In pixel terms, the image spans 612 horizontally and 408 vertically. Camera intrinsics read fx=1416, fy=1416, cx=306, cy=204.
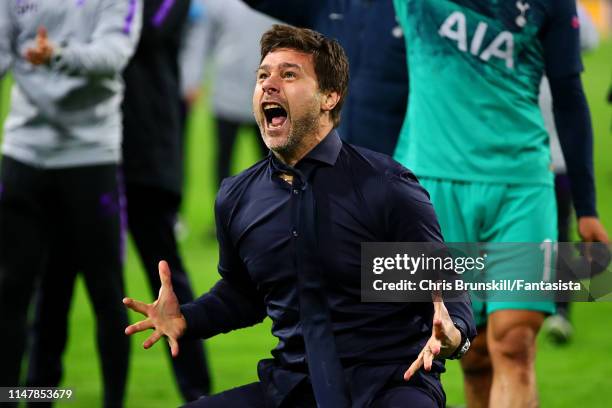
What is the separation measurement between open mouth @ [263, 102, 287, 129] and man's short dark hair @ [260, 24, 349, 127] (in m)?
0.14

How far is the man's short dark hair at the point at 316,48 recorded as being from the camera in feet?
14.5

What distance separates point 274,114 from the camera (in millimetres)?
4434

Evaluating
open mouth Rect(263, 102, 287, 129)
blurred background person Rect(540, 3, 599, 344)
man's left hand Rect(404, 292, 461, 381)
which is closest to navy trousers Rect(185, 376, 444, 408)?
man's left hand Rect(404, 292, 461, 381)

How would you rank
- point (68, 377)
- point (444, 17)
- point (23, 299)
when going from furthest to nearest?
point (68, 377) < point (23, 299) < point (444, 17)

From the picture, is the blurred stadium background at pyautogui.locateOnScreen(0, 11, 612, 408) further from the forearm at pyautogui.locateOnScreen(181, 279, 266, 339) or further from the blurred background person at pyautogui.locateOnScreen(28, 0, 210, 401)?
the forearm at pyautogui.locateOnScreen(181, 279, 266, 339)

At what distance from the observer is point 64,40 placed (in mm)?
6203

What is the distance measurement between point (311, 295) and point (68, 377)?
376cm

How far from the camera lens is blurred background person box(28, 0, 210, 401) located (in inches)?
267

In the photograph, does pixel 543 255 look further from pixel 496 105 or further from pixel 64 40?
pixel 64 40

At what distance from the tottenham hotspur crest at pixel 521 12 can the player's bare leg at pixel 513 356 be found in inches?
42.6

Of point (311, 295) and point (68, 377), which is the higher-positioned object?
point (311, 295)

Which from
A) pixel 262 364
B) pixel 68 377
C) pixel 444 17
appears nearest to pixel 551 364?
pixel 68 377

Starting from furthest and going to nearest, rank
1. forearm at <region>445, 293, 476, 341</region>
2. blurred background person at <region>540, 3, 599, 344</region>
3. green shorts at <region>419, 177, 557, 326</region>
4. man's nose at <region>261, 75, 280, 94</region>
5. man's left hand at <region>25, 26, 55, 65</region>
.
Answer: blurred background person at <region>540, 3, 599, 344</region> < man's left hand at <region>25, 26, 55, 65</region> < green shorts at <region>419, 177, 557, 326</region> < man's nose at <region>261, 75, 280, 94</region> < forearm at <region>445, 293, 476, 341</region>

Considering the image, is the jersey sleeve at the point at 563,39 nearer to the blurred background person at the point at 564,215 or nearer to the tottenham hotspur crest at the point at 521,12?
the tottenham hotspur crest at the point at 521,12
